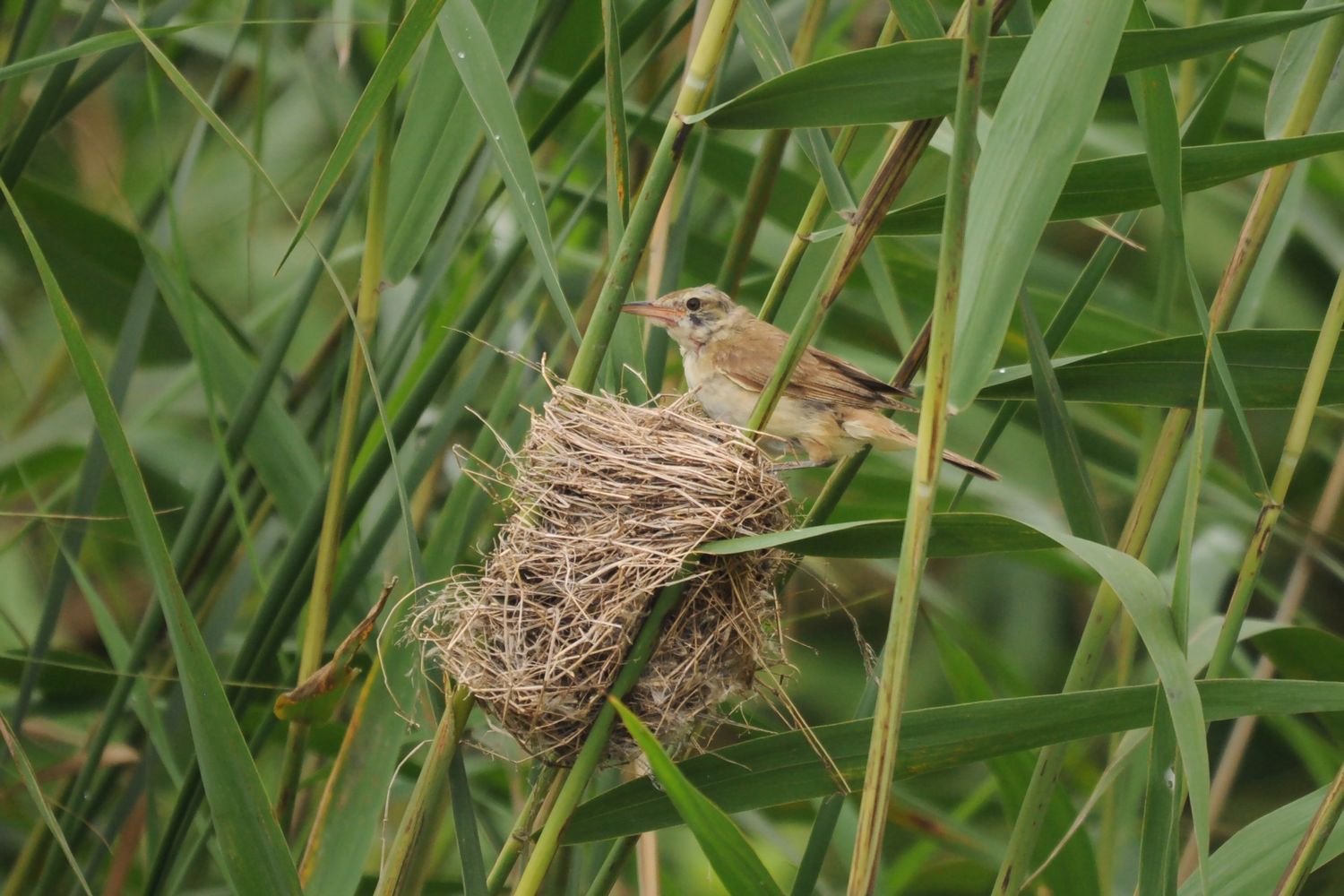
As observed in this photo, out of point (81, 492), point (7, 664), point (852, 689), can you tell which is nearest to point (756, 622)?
point (81, 492)

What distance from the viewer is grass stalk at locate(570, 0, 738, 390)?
6.00 ft

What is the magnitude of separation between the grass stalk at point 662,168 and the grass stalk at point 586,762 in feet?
1.48

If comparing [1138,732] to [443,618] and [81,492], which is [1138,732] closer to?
[443,618]

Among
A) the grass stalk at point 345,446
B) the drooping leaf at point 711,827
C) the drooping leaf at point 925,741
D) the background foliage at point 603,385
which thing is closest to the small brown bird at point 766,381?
the background foliage at point 603,385

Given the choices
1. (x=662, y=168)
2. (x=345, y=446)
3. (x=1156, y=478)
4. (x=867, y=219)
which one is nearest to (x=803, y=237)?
(x=867, y=219)

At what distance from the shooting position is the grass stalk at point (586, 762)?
5.91ft

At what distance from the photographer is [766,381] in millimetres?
3213

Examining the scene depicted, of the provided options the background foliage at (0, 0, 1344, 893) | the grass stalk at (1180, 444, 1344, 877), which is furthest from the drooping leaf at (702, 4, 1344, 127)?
the grass stalk at (1180, 444, 1344, 877)

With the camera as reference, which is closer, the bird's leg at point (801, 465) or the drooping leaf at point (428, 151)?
the drooping leaf at point (428, 151)

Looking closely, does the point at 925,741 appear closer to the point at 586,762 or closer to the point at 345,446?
the point at 586,762

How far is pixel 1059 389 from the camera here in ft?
6.19

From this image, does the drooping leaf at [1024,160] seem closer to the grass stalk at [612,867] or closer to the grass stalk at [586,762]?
the grass stalk at [586,762]

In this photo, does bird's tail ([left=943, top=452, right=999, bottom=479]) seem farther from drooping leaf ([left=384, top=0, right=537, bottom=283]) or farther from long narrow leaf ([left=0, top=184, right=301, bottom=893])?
long narrow leaf ([left=0, top=184, right=301, bottom=893])

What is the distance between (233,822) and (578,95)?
127 centimetres
